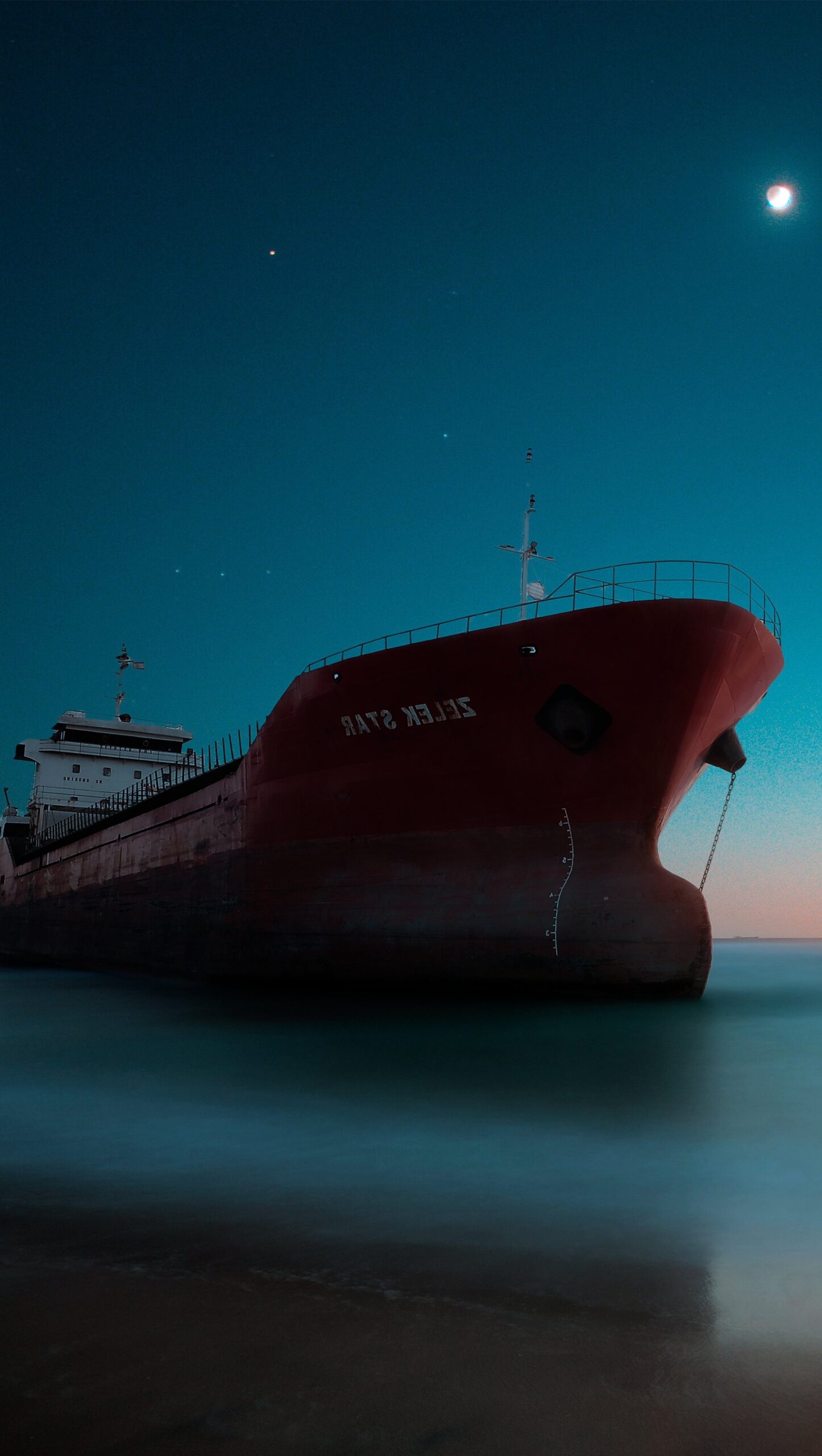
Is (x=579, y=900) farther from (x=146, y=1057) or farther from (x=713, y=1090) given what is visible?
(x=146, y=1057)

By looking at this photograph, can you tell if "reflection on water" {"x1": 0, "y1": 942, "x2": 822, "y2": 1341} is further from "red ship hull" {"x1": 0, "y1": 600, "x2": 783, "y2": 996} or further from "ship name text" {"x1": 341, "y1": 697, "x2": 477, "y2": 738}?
"ship name text" {"x1": 341, "y1": 697, "x2": 477, "y2": 738}

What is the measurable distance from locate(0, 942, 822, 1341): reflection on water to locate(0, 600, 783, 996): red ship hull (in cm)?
134

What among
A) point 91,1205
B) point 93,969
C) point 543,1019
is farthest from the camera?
point 93,969

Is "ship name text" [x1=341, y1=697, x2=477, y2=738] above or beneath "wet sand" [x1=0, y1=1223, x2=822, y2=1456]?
above

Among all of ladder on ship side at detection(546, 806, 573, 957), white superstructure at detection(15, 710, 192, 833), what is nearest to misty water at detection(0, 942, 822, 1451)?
ladder on ship side at detection(546, 806, 573, 957)

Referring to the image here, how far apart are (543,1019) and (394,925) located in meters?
2.92

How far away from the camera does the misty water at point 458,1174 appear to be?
2771mm

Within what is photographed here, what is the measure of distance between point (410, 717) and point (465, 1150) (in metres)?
7.91

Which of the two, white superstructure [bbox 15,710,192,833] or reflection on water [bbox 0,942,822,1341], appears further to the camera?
white superstructure [bbox 15,710,192,833]

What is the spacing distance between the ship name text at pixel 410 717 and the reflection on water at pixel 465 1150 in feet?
13.5

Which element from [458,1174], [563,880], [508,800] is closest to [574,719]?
[508,800]

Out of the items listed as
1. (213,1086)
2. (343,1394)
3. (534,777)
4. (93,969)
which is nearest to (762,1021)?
(534,777)

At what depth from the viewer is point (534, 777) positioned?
1175 cm

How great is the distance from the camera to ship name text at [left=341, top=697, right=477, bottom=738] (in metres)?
11.9
